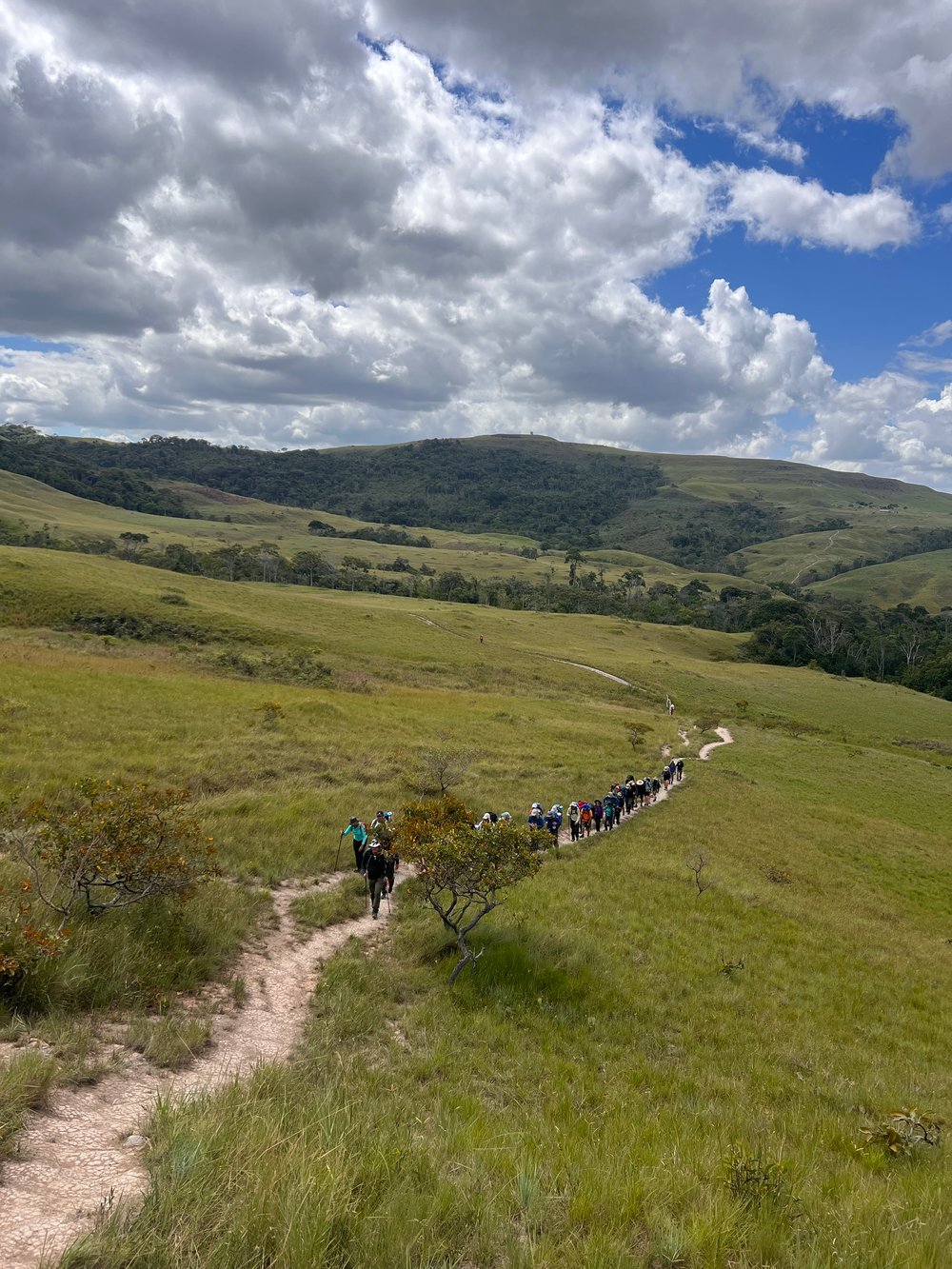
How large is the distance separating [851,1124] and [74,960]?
1123 cm

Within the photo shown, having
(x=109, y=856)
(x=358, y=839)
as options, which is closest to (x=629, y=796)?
(x=358, y=839)

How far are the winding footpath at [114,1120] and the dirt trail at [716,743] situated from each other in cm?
4025

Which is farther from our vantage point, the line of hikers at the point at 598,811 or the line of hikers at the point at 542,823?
the line of hikers at the point at 598,811

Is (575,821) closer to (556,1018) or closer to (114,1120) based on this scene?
(556,1018)

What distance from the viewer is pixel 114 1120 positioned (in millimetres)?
6211

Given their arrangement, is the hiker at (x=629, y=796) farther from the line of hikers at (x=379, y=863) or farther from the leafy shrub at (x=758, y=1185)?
the leafy shrub at (x=758, y=1185)

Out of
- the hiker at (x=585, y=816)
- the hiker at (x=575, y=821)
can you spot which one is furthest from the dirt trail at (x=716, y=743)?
the hiker at (x=575, y=821)

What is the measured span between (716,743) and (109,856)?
52.2m

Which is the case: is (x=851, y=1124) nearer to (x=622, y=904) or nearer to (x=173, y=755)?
(x=622, y=904)

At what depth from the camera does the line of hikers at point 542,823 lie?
49.8 feet

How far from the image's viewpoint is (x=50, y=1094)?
6320 mm

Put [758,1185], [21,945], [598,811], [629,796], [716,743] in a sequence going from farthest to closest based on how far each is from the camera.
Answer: [716,743]
[629,796]
[598,811]
[21,945]
[758,1185]

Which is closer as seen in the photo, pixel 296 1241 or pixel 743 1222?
pixel 296 1241

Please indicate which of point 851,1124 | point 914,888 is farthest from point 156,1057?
point 914,888
